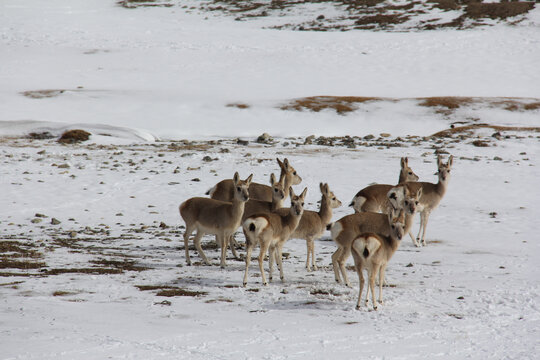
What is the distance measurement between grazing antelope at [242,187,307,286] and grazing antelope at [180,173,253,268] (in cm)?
99

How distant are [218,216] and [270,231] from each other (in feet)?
6.02

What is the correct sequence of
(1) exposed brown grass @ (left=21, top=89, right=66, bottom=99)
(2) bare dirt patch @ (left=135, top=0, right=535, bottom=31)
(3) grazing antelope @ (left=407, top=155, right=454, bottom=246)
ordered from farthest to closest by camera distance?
(2) bare dirt patch @ (left=135, top=0, right=535, bottom=31) → (1) exposed brown grass @ (left=21, top=89, right=66, bottom=99) → (3) grazing antelope @ (left=407, top=155, right=454, bottom=246)

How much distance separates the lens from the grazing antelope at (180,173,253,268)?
42.9ft

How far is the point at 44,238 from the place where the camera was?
15.4 metres

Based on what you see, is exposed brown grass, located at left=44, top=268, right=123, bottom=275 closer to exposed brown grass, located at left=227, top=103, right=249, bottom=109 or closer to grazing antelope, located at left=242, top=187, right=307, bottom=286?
grazing antelope, located at left=242, top=187, right=307, bottom=286

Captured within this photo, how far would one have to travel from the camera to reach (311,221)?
13227 millimetres

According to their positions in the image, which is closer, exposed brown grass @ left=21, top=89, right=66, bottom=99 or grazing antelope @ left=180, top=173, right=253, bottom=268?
grazing antelope @ left=180, top=173, right=253, bottom=268

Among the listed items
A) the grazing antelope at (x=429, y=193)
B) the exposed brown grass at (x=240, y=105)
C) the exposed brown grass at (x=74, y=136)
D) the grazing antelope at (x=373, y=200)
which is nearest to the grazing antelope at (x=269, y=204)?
the grazing antelope at (x=373, y=200)

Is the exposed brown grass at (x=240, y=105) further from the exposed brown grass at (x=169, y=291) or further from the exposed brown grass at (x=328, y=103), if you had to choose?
the exposed brown grass at (x=169, y=291)

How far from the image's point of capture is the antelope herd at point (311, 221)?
10489 mm

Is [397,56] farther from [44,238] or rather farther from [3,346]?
[3,346]

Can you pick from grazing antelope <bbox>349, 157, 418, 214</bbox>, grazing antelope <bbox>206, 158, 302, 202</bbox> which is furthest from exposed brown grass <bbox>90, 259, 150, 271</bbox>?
grazing antelope <bbox>349, 157, 418, 214</bbox>

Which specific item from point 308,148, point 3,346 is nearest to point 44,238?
point 3,346

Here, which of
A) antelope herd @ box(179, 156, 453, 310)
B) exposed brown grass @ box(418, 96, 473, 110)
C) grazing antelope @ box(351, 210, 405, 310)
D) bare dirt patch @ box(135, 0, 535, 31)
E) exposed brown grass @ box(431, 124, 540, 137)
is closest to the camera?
grazing antelope @ box(351, 210, 405, 310)
